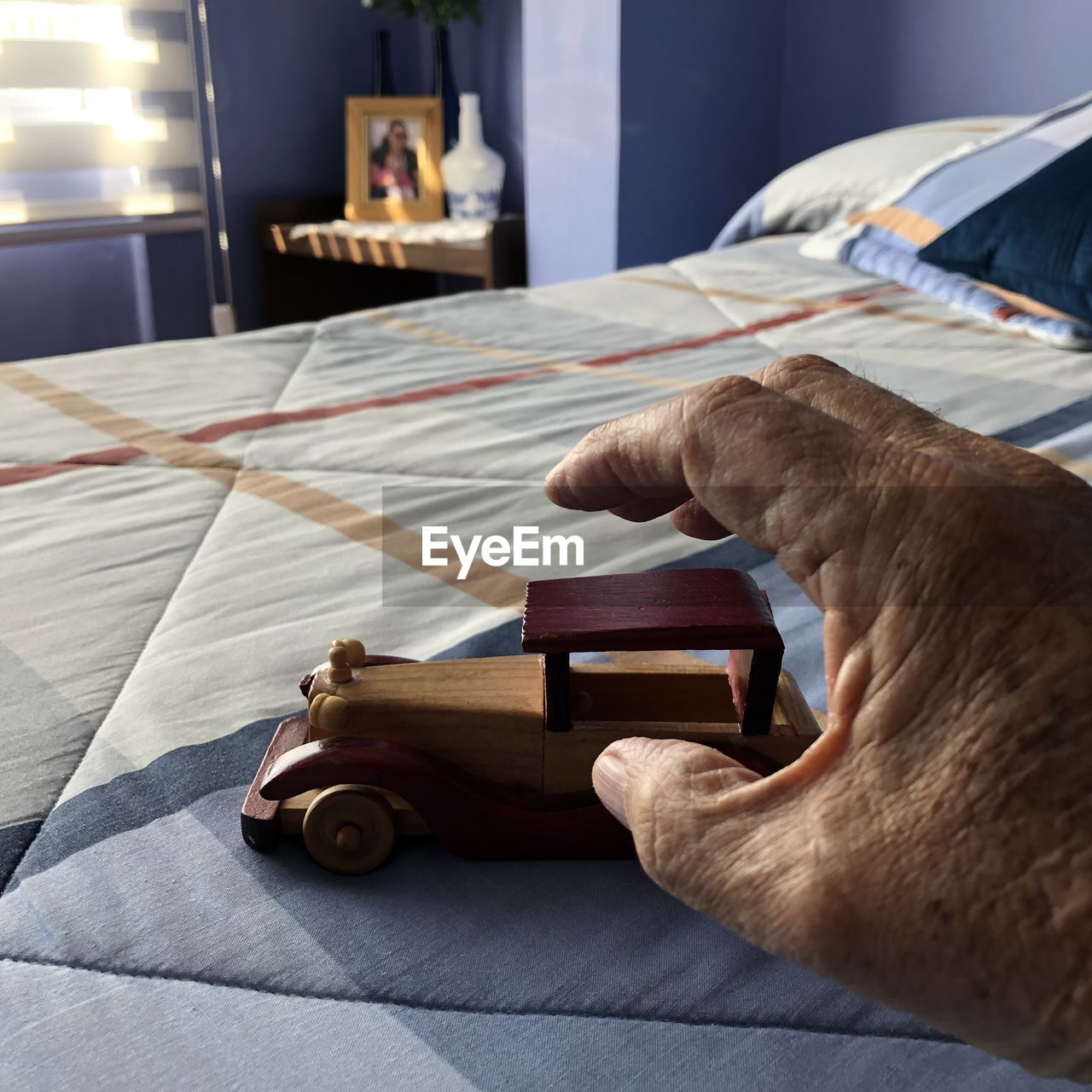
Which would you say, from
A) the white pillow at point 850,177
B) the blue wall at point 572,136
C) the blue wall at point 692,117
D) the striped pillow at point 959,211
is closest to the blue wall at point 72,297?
the blue wall at point 572,136

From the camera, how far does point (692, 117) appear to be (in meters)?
2.82

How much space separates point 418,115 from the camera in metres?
3.10

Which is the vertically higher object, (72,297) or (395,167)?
(395,167)

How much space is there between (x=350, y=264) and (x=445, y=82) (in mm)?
615

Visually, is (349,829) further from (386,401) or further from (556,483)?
(386,401)

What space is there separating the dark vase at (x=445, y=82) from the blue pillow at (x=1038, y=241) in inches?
80.7

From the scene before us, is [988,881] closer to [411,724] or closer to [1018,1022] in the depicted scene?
[1018,1022]

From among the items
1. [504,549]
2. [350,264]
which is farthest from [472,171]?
[504,549]

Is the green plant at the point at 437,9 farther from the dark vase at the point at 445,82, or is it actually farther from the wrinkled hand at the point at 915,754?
the wrinkled hand at the point at 915,754

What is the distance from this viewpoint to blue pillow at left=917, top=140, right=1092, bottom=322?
4.17ft

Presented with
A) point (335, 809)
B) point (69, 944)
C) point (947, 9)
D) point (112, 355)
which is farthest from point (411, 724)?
point (947, 9)

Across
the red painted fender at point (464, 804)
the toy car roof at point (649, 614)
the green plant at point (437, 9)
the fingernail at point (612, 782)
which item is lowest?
the red painted fender at point (464, 804)

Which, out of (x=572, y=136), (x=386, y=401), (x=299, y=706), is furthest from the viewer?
(x=572, y=136)

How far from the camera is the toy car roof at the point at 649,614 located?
407mm
